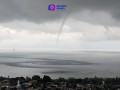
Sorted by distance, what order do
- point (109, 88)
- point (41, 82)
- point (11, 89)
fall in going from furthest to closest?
1. point (41, 82)
2. point (109, 88)
3. point (11, 89)

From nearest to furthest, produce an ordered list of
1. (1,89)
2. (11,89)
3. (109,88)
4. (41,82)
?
(1,89), (11,89), (109,88), (41,82)

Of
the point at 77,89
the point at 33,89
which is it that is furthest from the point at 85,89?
the point at 33,89

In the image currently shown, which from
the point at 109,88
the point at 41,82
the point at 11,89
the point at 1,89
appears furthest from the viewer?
the point at 41,82

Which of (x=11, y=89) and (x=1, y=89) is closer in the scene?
(x=1, y=89)

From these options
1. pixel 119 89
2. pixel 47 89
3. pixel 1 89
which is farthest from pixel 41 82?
pixel 119 89

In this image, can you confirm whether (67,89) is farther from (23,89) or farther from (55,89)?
(23,89)

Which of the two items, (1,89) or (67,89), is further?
(67,89)

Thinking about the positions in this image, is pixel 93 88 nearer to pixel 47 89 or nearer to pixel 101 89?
pixel 101 89
